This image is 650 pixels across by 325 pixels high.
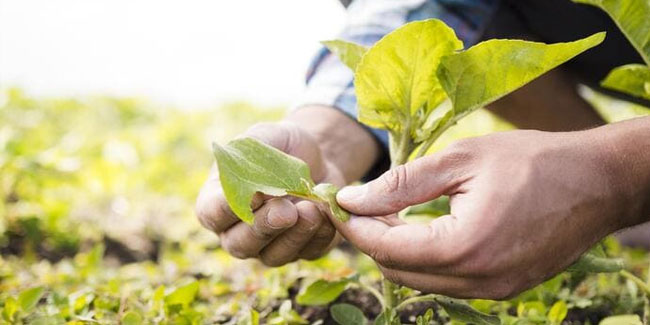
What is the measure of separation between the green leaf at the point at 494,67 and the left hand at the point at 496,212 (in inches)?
4.0

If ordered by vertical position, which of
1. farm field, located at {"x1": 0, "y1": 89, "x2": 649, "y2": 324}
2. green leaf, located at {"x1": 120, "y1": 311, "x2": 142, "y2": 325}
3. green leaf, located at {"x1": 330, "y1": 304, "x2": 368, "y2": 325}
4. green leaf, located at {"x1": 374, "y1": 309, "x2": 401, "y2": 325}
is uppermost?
green leaf, located at {"x1": 120, "y1": 311, "x2": 142, "y2": 325}

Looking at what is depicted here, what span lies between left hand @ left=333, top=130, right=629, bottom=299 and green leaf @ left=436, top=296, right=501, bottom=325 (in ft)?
0.38

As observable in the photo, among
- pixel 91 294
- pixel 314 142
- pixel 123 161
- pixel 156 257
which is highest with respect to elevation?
pixel 314 142

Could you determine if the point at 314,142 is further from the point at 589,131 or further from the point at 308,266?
the point at 589,131

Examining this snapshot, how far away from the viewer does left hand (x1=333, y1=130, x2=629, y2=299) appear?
0.98 meters

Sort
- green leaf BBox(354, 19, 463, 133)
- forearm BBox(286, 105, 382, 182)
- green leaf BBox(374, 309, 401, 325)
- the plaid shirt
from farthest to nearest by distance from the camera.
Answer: the plaid shirt → forearm BBox(286, 105, 382, 182) → green leaf BBox(374, 309, 401, 325) → green leaf BBox(354, 19, 463, 133)

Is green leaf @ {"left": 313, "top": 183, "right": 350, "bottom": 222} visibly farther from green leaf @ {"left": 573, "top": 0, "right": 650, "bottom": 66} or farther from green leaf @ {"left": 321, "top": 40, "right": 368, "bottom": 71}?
green leaf @ {"left": 573, "top": 0, "right": 650, "bottom": 66}

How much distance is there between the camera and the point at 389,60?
1127mm

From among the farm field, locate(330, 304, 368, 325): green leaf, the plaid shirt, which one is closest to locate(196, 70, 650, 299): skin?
locate(330, 304, 368, 325): green leaf

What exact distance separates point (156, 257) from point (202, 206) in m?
1.26

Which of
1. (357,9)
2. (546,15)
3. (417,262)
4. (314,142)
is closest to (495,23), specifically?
(546,15)

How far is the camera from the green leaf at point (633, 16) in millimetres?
1238

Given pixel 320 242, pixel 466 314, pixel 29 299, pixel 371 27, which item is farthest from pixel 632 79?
pixel 29 299

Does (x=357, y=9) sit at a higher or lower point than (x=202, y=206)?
higher
